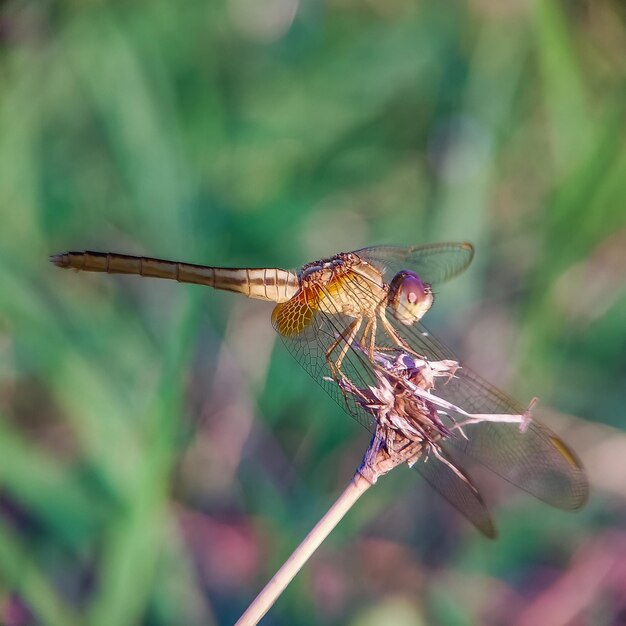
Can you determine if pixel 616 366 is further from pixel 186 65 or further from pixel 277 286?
pixel 186 65

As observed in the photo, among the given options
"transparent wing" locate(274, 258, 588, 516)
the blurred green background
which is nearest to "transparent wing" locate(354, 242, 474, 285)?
the blurred green background

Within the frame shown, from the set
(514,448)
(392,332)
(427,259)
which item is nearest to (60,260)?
(392,332)

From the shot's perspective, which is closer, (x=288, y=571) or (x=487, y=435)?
(x=288, y=571)

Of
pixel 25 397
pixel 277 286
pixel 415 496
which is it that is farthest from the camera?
pixel 25 397

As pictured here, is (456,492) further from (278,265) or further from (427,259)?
(278,265)

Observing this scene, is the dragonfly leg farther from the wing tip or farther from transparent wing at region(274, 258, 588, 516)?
the wing tip

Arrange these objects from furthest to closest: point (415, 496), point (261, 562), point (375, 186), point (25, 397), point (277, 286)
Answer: point (375, 186), point (25, 397), point (415, 496), point (261, 562), point (277, 286)

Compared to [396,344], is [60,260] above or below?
below

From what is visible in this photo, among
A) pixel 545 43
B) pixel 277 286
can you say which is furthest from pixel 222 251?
pixel 545 43
